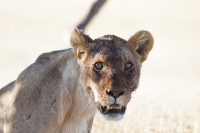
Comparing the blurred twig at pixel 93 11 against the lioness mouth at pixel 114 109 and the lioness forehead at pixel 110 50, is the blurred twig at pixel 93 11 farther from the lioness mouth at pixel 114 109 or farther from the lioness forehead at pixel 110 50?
the lioness mouth at pixel 114 109

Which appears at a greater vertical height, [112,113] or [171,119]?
[112,113]

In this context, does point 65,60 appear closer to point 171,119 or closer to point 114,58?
point 114,58

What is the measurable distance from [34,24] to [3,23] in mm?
2274

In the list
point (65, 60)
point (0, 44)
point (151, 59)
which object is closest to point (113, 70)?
point (65, 60)

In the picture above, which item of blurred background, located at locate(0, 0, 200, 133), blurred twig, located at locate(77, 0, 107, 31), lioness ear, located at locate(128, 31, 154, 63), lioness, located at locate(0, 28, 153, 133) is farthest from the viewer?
blurred background, located at locate(0, 0, 200, 133)

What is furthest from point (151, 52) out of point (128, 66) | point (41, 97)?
point (41, 97)

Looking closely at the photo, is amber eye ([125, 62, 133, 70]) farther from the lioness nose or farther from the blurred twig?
the blurred twig

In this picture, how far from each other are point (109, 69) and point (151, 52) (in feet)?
51.2

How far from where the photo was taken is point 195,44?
68.1 ft

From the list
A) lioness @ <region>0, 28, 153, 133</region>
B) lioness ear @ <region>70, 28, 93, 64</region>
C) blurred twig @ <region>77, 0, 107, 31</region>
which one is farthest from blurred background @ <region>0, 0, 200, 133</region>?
lioness ear @ <region>70, 28, 93, 64</region>

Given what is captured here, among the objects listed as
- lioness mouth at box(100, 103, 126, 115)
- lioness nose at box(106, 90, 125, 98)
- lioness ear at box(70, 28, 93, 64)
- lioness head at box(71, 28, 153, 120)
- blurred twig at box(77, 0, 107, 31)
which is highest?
blurred twig at box(77, 0, 107, 31)

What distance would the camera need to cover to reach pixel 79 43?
14.2 ft

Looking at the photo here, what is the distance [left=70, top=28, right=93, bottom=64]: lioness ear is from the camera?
4281 millimetres

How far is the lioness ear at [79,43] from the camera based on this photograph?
4281 millimetres
